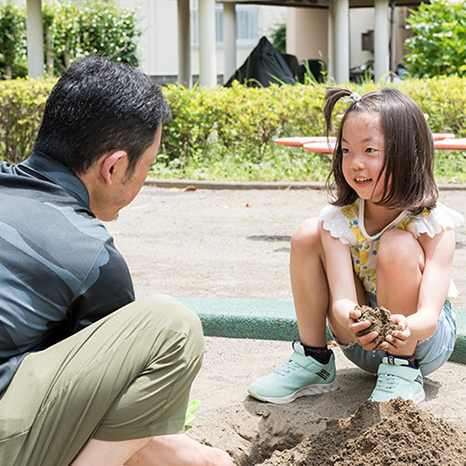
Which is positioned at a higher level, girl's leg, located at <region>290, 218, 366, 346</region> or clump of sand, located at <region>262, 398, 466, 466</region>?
girl's leg, located at <region>290, 218, 366, 346</region>

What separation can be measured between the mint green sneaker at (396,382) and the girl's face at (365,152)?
1.77 feet

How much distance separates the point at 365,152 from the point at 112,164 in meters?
0.94

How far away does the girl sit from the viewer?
224 centimetres

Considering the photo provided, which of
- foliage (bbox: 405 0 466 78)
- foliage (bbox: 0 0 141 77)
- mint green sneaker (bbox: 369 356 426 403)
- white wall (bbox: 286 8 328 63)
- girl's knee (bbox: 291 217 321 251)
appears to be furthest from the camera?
white wall (bbox: 286 8 328 63)

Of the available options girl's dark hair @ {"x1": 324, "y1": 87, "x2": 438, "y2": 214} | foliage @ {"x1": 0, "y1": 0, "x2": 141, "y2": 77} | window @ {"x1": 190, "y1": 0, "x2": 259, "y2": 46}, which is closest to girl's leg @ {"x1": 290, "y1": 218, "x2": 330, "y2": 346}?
girl's dark hair @ {"x1": 324, "y1": 87, "x2": 438, "y2": 214}

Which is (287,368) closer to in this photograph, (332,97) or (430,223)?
(430,223)

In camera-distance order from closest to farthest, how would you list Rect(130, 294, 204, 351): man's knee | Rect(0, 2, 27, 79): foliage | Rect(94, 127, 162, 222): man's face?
Rect(130, 294, 204, 351): man's knee, Rect(94, 127, 162, 222): man's face, Rect(0, 2, 27, 79): foliage

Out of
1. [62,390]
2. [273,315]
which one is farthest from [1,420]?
[273,315]

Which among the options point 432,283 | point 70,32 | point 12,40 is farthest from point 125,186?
point 70,32

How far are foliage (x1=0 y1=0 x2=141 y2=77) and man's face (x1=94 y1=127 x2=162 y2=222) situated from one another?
1654cm

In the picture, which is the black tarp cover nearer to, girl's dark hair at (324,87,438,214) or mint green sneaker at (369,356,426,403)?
girl's dark hair at (324,87,438,214)

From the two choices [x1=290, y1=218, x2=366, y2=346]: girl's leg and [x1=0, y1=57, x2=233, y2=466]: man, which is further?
[x1=290, y1=218, x2=366, y2=346]: girl's leg

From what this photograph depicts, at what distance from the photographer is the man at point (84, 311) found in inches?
59.7

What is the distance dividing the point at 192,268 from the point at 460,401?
2.45 meters
